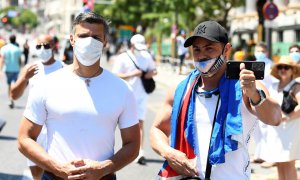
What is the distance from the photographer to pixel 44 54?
750cm

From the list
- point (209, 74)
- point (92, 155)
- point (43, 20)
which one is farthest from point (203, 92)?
point (43, 20)

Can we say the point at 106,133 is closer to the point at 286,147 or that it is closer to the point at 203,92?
the point at 203,92

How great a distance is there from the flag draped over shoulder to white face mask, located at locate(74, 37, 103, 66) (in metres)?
0.57

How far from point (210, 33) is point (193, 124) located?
0.53 metres

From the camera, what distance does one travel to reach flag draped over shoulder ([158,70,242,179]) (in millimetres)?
4195

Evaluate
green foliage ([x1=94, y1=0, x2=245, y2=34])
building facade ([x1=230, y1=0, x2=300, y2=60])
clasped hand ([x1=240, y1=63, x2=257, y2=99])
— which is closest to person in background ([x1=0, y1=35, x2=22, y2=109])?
green foliage ([x1=94, y1=0, x2=245, y2=34])

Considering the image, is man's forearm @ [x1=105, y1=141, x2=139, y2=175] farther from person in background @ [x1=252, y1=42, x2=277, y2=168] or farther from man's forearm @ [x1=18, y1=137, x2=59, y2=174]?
person in background @ [x1=252, y1=42, x2=277, y2=168]

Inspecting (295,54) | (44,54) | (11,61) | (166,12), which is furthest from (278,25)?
(44,54)

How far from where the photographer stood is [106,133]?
4184 millimetres

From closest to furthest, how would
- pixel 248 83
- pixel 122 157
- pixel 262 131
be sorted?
1. pixel 248 83
2. pixel 122 157
3. pixel 262 131

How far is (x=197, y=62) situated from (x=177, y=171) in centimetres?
64

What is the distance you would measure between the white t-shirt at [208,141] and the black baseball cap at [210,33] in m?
0.33

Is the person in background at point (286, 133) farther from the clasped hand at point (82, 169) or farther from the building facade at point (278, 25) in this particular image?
the building facade at point (278, 25)

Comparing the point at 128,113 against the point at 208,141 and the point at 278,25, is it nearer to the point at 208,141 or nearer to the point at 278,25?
the point at 208,141
